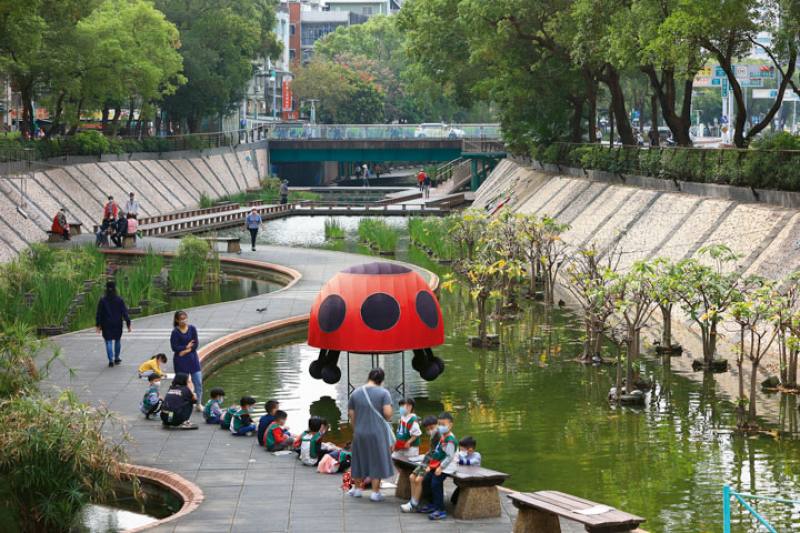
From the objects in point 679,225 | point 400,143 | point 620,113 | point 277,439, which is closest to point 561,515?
point 277,439

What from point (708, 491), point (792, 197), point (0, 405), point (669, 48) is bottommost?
point (708, 491)

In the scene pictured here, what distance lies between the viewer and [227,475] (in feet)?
55.9

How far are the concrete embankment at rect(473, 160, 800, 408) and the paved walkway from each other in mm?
9497

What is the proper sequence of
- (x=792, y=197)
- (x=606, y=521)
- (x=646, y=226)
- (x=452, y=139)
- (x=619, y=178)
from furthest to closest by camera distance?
(x=452, y=139), (x=619, y=178), (x=646, y=226), (x=792, y=197), (x=606, y=521)

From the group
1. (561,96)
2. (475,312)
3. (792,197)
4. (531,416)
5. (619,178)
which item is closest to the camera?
(531,416)

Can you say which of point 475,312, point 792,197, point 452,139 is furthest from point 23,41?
point 452,139

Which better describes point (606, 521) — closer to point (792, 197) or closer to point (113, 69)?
point (792, 197)

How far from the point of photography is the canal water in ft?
57.2

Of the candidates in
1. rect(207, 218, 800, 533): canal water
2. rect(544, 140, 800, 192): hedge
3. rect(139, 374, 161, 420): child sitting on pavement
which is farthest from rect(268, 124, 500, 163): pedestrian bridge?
rect(139, 374, 161, 420): child sitting on pavement

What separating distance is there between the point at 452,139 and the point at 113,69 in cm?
3591

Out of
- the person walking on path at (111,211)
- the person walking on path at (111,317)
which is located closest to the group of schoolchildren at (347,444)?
the person walking on path at (111,317)

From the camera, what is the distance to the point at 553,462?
62.5 feet

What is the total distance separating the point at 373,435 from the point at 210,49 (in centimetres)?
7040

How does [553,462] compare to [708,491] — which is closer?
[708,491]
